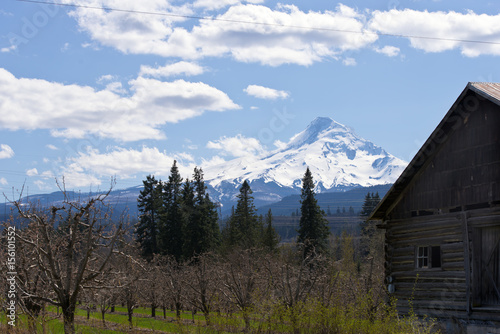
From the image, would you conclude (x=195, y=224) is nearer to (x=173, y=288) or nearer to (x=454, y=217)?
(x=173, y=288)

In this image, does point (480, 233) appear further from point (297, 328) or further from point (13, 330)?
point (13, 330)

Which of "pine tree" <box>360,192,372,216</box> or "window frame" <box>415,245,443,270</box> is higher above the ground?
"pine tree" <box>360,192,372,216</box>

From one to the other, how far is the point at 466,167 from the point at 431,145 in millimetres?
1703

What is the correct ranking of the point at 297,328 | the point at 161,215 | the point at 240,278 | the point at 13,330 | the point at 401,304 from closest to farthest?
the point at 13,330 < the point at 297,328 < the point at 401,304 < the point at 240,278 < the point at 161,215

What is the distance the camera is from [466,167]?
19250 mm

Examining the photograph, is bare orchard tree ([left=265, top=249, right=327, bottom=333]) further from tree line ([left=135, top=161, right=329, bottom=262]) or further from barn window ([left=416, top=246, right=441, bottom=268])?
tree line ([left=135, top=161, right=329, bottom=262])

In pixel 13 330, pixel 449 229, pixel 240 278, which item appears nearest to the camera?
pixel 13 330

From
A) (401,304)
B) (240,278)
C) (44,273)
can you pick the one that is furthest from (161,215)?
(44,273)

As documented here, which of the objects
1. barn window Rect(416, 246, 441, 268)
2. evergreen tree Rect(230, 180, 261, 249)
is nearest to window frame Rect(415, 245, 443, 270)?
barn window Rect(416, 246, 441, 268)

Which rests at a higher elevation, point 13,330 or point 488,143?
point 488,143

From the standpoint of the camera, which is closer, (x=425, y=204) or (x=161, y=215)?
(x=425, y=204)

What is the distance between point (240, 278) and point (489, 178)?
14316mm

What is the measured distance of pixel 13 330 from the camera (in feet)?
56.0

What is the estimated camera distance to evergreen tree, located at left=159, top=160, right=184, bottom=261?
2717 inches
